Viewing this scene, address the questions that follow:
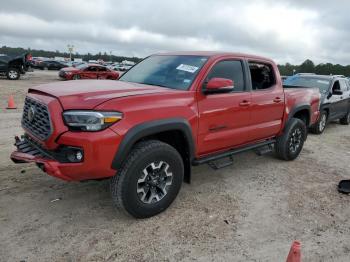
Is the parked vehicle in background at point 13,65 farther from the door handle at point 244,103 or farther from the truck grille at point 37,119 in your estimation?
the door handle at point 244,103

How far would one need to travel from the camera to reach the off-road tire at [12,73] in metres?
21.6

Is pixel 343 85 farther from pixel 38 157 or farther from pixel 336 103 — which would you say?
pixel 38 157

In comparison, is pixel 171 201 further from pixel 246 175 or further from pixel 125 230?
pixel 246 175

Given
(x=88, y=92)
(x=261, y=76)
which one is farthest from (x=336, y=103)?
(x=88, y=92)

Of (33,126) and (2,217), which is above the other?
(33,126)

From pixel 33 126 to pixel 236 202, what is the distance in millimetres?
2662

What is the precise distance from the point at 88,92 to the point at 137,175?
3.29 ft

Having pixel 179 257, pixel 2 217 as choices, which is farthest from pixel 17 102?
pixel 179 257

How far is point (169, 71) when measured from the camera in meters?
4.65

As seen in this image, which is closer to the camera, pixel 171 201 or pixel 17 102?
pixel 171 201

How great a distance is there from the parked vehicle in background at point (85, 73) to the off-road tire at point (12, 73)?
10.0ft

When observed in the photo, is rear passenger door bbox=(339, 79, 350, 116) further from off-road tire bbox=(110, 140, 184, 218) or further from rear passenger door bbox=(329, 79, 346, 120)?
off-road tire bbox=(110, 140, 184, 218)

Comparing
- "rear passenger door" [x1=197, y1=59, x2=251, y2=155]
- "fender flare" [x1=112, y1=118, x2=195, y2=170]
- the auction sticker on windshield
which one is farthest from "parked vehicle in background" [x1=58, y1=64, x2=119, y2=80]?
A: "fender flare" [x1=112, y1=118, x2=195, y2=170]

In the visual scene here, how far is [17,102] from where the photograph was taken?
42.0 feet
